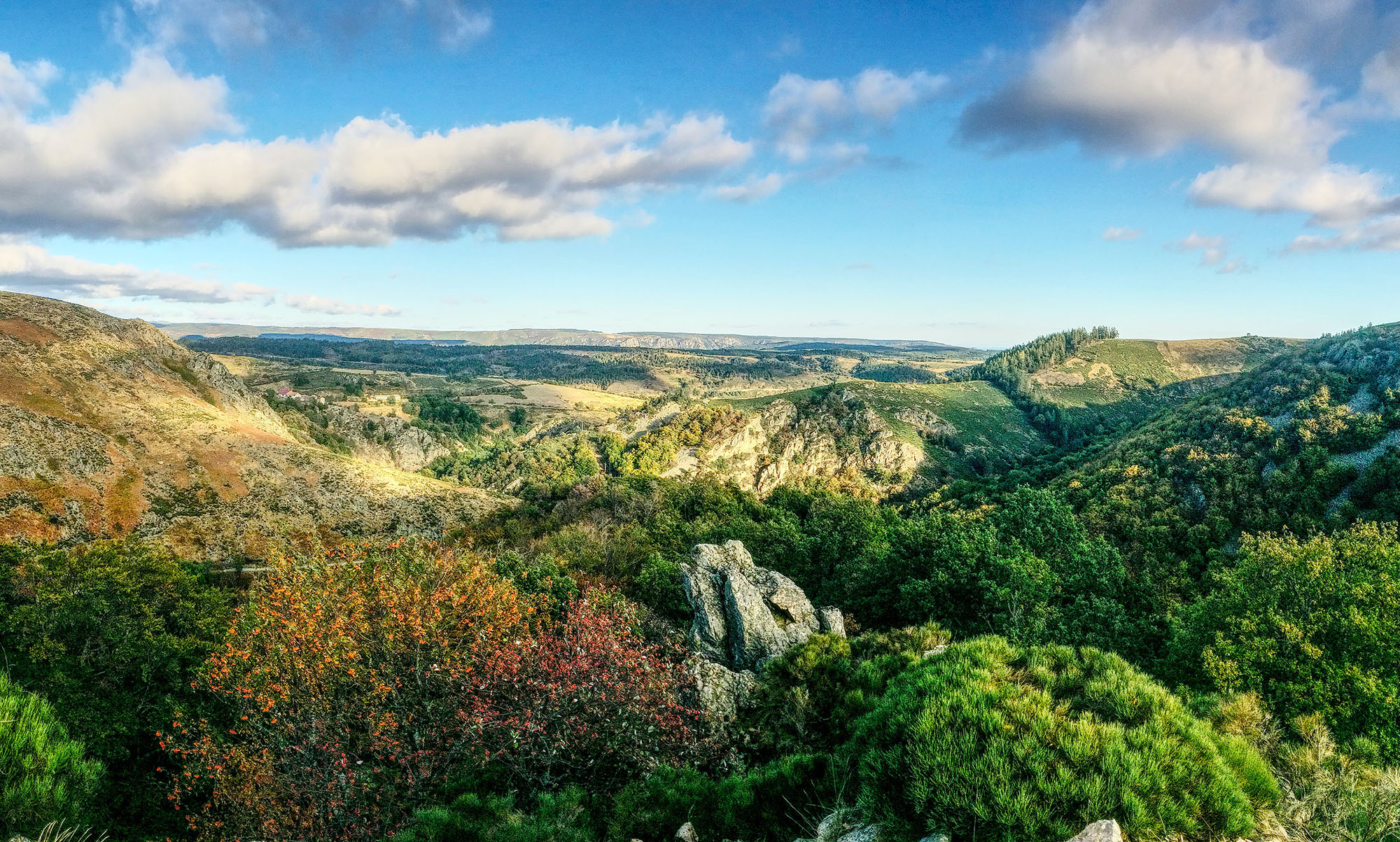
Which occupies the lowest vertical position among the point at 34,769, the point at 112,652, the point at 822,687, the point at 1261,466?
the point at 112,652

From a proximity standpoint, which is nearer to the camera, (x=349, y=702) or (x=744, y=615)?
(x=349, y=702)

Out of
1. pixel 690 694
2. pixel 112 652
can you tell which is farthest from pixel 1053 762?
pixel 112 652

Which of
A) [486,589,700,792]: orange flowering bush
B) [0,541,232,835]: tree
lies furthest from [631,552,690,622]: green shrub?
[0,541,232,835]: tree

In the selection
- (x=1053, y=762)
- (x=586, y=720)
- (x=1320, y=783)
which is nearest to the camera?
(x=1053, y=762)

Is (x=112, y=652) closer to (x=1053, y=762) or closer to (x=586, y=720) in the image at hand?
(x=586, y=720)

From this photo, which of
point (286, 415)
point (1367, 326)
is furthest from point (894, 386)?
point (286, 415)
